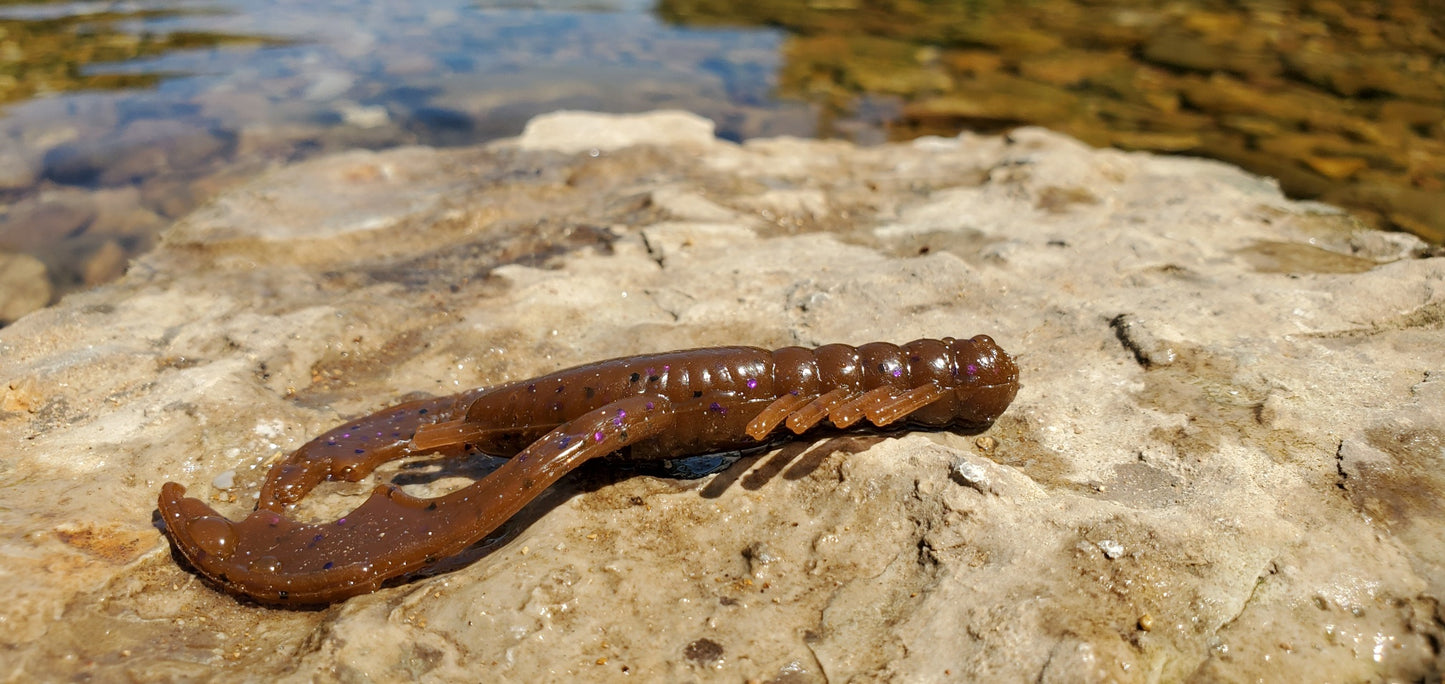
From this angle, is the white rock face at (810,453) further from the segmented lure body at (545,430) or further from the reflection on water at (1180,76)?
the reflection on water at (1180,76)

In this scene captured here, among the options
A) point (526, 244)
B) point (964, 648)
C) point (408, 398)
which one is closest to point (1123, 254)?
point (964, 648)

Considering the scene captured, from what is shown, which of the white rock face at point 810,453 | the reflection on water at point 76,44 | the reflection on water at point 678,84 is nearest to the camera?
the white rock face at point 810,453

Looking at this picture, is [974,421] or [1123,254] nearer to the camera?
[974,421]

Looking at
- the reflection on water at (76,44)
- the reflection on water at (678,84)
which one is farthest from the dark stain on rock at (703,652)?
the reflection on water at (76,44)

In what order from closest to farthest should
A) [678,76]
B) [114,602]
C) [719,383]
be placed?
[114,602]
[719,383]
[678,76]

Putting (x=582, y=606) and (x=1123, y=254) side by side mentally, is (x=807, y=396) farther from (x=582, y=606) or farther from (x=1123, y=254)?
(x=1123, y=254)

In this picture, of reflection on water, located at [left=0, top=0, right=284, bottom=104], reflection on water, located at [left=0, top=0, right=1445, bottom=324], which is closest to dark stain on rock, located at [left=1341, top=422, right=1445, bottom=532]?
reflection on water, located at [left=0, top=0, right=1445, bottom=324]
